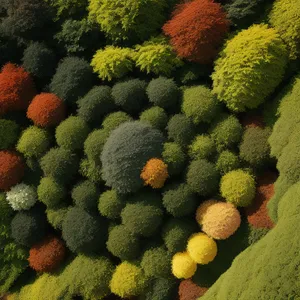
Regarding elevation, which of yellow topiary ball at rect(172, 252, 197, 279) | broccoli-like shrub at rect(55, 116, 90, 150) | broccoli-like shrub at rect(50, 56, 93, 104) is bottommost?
yellow topiary ball at rect(172, 252, 197, 279)

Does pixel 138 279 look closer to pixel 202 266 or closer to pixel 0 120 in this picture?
pixel 202 266

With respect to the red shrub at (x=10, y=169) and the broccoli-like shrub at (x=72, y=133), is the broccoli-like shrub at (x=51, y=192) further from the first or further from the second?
the broccoli-like shrub at (x=72, y=133)

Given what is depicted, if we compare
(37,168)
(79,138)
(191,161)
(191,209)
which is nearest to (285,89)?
(191,161)

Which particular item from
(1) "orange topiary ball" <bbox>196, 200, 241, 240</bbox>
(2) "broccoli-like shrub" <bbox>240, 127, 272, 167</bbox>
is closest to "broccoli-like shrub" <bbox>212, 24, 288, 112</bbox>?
(2) "broccoli-like shrub" <bbox>240, 127, 272, 167</bbox>

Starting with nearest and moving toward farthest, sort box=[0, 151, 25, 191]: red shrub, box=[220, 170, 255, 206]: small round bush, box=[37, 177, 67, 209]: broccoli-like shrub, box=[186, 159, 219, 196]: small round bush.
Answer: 1. box=[220, 170, 255, 206]: small round bush
2. box=[186, 159, 219, 196]: small round bush
3. box=[37, 177, 67, 209]: broccoli-like shrub
4. box=[0, 151, 25, 191]: red shrub

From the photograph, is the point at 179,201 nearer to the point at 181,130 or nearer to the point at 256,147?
the point at 181,130

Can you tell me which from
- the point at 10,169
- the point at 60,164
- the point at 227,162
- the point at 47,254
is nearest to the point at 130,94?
the point at 60,164

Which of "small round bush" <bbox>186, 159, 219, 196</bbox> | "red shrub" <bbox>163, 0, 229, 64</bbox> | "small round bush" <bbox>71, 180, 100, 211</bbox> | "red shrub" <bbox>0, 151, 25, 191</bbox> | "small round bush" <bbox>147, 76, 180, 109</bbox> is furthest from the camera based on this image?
"red shrub" <bbox>0, 151, 25, 191</bbox>

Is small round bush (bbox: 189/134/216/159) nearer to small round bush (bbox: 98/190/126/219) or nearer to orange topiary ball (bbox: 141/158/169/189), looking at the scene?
orange topiary ball (bbox: 141/158/169/189)
